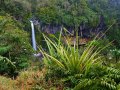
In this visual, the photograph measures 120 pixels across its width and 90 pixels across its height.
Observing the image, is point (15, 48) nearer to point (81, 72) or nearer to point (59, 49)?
point (59, 49)

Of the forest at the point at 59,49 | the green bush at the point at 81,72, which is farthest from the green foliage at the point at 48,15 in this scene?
the green bush at the point at 81,72

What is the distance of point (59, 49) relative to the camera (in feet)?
21.2

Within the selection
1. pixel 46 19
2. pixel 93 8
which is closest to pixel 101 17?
pixel 93 8

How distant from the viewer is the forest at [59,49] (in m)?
5.82

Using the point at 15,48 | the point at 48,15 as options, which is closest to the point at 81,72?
the point at 15,48

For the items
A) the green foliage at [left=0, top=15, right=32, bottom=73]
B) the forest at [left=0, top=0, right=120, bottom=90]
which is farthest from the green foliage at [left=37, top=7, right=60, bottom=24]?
the green foliage at [left=0, top=15, right=32, bottom=73]

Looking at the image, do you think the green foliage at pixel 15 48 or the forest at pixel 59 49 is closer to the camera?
the forest at pixel 59 49

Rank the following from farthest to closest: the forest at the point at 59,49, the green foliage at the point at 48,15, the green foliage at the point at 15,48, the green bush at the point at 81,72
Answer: the green foliage at the point at 48,15 < the green foliage at the point at 15,48 < the forest at the point at 59,49 < the green bush at the point at 81,72

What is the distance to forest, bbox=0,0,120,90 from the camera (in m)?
5.82

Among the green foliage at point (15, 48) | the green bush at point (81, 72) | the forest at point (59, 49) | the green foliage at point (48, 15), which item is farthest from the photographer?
the green foliage at point (48, 15)

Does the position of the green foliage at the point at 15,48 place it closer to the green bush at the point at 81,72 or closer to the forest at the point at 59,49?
the forest at the point at 59,49

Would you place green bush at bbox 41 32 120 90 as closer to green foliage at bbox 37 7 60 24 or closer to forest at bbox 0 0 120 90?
forest at bbox 0 0 120 90

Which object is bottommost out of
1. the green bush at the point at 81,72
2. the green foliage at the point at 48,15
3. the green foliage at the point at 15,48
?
the green foliage at the point at 48,15

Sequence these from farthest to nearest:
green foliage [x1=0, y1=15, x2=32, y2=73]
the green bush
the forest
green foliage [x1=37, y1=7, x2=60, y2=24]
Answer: green foliage [x1=37, y1=7, x2=60, y2=24] → green foliage [x1=0, y1=15, x2=32, y2=73] → the forest → the green bush
